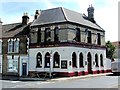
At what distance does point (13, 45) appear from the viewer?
36688 mm

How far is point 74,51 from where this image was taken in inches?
1299

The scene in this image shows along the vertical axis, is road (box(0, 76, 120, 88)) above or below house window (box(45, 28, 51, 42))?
below

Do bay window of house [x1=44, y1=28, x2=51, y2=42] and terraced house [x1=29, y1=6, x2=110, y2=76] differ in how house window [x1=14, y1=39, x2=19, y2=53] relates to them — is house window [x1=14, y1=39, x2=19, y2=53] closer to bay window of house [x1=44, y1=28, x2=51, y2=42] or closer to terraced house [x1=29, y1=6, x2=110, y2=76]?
terraced house [x1=29, y1=6, x2=110, y2=76]

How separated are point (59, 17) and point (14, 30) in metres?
8.22

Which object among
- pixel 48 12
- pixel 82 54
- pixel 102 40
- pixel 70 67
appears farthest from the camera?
pixel 102 40

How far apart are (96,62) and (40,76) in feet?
31.7

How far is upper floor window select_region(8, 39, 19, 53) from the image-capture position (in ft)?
119

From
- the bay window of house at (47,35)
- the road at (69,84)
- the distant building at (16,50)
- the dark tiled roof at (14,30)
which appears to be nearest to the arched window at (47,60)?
the bay window of house at (47,35)

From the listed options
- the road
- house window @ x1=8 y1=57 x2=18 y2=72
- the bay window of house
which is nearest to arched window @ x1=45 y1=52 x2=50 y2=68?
the bay window of house

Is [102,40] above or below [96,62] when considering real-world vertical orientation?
above

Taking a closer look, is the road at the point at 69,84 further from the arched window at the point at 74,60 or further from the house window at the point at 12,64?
the house window at the point at 12,64

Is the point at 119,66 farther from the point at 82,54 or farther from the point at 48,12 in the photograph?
the point at 48,12

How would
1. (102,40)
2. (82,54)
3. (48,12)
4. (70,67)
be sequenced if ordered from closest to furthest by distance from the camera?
(70,67) < (82,54) < (48,12) < (102,40)

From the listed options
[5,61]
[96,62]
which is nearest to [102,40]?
[96,62]
